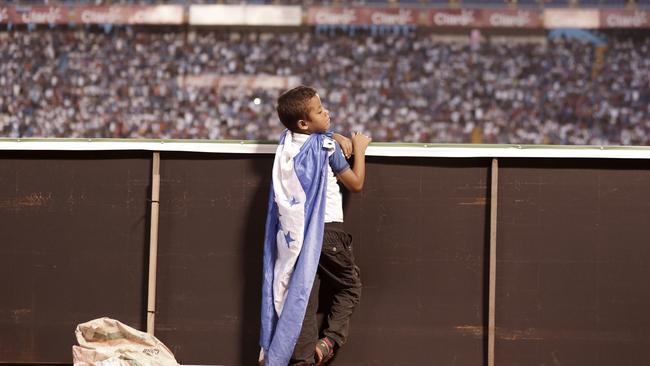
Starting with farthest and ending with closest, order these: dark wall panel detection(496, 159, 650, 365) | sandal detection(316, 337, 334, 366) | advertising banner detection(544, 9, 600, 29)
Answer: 1. advertising banner detection(544, 9, 600, 29)
2. dark wall panel detection(496, 159, 650, 365)
3. sandal detection(316, 337, 334, 366)

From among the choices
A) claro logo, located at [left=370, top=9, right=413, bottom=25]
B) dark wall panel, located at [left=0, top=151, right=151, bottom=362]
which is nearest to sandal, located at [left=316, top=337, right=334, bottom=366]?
dark wall panel, located at [left=0, top=151, right=151, bottom=362]

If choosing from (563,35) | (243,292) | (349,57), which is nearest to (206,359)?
(243,292)

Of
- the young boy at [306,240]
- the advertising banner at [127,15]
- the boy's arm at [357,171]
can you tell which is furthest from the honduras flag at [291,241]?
the advertising banner at [127,15]

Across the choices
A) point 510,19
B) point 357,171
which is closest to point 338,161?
point 357,171

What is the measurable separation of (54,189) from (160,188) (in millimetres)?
498

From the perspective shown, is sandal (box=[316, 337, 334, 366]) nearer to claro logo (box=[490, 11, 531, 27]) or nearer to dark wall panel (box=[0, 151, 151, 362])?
dark wall panel (box=[0, 151, 151, 362])

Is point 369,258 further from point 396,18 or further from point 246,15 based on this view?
point 246,15

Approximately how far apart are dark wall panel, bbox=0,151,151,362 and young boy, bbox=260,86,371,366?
2.35 feet

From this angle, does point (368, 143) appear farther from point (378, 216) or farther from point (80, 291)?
point (80, 291)

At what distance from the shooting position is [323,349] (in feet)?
14.2

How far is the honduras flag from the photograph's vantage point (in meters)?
4.21

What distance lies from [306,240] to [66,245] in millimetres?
1221

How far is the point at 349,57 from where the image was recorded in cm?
2627

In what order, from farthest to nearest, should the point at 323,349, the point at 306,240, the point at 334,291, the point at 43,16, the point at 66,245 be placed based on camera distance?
the point at 43,16 → the point at 66,245 → the point at 334,291 → the point at 323,349 → the point at 306,240
